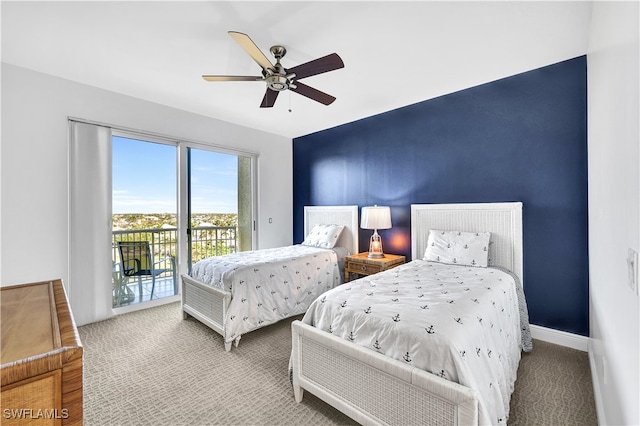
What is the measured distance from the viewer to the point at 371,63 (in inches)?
103

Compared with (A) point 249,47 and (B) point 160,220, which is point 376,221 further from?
(B) point 160,220

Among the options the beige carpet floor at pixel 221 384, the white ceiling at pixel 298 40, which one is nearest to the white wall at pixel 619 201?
the beige carpet floor at pixel 221 384

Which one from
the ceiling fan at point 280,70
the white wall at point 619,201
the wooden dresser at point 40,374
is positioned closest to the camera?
the wooden dresser at point 40,374

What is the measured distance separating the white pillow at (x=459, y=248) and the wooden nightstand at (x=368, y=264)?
481 mm

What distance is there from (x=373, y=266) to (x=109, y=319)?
10.2ft

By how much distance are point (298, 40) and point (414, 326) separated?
224 cm

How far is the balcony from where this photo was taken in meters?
3.53

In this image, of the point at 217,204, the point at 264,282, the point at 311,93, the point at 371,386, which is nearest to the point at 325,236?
the point at 264,282

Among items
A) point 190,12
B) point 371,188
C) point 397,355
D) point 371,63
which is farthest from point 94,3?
point 371,188

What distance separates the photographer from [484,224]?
9.69 ft

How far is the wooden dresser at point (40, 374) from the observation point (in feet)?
2.14

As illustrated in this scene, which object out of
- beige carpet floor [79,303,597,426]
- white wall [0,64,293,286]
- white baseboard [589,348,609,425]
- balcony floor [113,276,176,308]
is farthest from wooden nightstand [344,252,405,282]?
white wall [0,64,293,286]

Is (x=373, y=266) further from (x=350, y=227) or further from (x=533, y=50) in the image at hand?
(x=533, y=50)

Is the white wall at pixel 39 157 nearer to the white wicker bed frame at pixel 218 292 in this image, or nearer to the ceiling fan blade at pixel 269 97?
the white wicker bed frame at pixel 218 292
